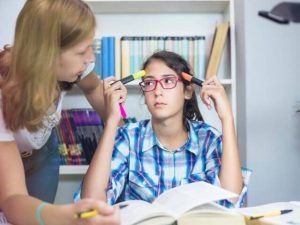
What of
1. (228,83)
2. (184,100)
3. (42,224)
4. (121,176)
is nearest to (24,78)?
(42,224)

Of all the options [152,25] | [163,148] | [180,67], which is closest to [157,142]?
[163,148]

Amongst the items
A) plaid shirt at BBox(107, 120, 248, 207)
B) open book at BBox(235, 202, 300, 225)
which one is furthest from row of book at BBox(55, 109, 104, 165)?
open book at BBox(235, 202, 300, 225)

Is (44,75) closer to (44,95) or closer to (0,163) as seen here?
(44,95)

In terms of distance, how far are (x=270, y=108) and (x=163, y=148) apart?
672mm

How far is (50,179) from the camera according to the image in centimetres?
147

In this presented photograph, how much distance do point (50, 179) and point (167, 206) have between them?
716mm

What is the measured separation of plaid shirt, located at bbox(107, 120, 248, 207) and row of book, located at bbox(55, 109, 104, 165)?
0.53 m

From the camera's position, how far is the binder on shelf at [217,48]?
1896mm

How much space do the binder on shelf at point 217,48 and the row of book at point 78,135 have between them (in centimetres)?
59

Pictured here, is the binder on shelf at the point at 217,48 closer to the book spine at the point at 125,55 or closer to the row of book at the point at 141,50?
the row of book at the point at 141,50

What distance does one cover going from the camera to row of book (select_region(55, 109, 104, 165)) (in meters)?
1.94

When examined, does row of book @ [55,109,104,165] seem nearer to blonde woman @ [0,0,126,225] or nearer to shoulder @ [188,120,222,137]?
shoulder @ [188,120,222,137]

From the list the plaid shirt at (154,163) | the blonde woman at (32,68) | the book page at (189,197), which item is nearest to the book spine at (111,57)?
the plaid shirt at (154,163)

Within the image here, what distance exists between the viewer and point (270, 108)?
182 cm
